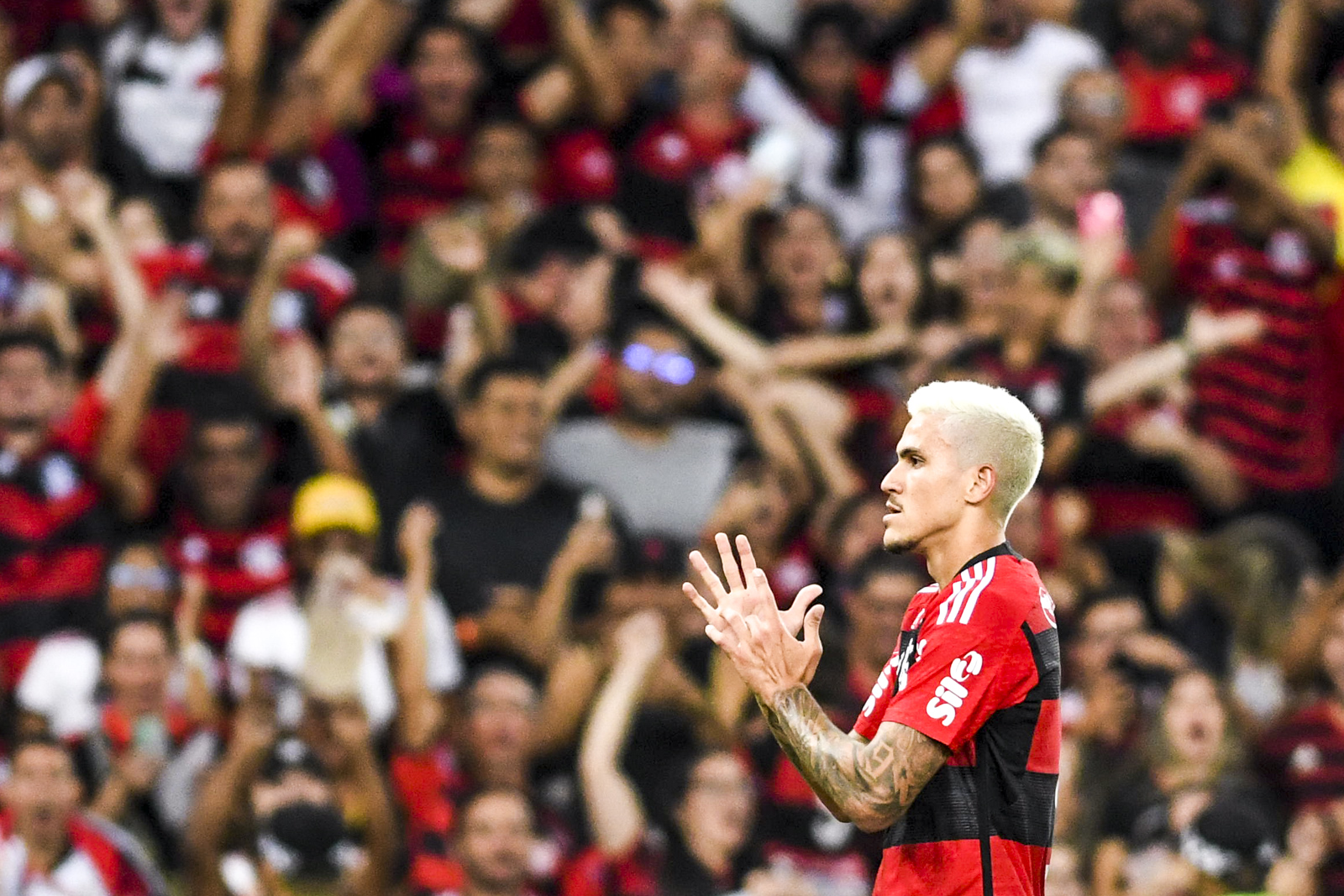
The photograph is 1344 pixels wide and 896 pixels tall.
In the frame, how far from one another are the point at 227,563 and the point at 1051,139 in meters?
4.28

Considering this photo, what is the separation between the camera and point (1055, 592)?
29.4ft

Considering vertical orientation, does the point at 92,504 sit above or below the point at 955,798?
below

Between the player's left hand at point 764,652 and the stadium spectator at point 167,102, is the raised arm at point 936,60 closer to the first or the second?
the stadium spectator at point 167,102

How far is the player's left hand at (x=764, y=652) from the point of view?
4.46m

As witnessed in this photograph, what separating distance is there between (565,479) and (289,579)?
128 centimetres

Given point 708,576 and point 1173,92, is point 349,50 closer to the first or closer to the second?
point 1173,92

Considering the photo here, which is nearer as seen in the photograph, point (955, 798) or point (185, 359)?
point (955, 798)

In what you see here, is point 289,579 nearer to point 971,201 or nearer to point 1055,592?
point 1055,592

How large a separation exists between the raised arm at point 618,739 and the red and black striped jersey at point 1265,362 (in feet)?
10.0

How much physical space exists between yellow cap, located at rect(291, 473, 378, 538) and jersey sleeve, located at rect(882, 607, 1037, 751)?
4.19m

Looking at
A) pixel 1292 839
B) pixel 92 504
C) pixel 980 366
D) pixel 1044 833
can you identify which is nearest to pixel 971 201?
pixel 980 366

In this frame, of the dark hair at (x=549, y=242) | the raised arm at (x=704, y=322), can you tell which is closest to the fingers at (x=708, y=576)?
the raised arm at (x=704, y=322)

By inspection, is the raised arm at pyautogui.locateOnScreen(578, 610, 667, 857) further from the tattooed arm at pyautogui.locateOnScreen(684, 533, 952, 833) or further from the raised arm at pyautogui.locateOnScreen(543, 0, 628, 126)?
the tattooed arm at pyautogui.locateOnScreen(684, 533, 952, 833)

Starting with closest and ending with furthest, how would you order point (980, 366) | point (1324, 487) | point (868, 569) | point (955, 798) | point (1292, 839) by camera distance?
point (955, 798)
point (1292, 839)
point (868, 569)
point (980, 366)
point (1324, 487)
